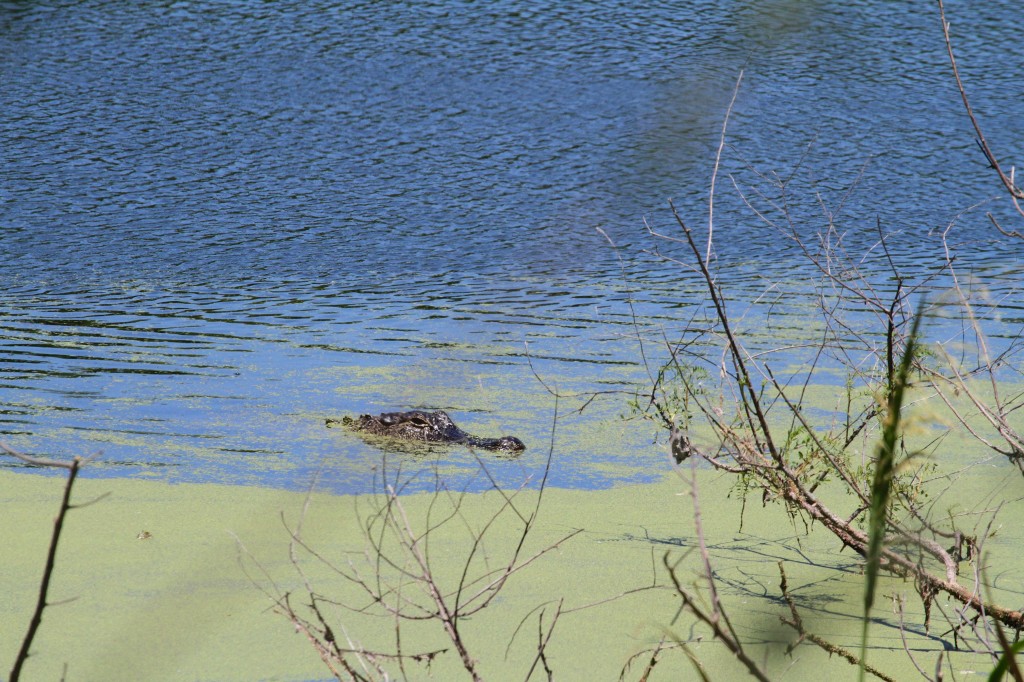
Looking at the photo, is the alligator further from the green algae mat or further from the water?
the green algae mat

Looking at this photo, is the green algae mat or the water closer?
the green algae mat

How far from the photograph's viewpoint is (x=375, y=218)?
1180 cm

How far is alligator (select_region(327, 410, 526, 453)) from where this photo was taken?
255 inches

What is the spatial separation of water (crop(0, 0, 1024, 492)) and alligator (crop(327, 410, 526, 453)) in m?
0.17

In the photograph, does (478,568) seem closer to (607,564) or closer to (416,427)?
(607,564)

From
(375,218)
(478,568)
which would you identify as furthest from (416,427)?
(375,218)

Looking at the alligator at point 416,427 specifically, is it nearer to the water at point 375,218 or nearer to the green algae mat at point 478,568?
the water at point 375,218

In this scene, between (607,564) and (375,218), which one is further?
(375,218)

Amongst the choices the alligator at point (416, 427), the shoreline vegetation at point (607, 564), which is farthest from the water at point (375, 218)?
the shoreline vegetation at point (607, 564)

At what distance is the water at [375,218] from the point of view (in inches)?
259

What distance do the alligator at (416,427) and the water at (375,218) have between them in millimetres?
172

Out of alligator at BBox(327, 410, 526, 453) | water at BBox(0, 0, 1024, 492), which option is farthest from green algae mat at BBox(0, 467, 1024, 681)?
alligator at BBox(327, 410, 526, 453)

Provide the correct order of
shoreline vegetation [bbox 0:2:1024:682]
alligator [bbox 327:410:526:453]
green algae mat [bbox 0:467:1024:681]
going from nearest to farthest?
shoreline vegetation [bbox 0:2:1024:682] → green algae mat [bbox 0:467:1024:681] → alligator [bbox 327:410:526:453]

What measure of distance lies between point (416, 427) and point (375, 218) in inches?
213
